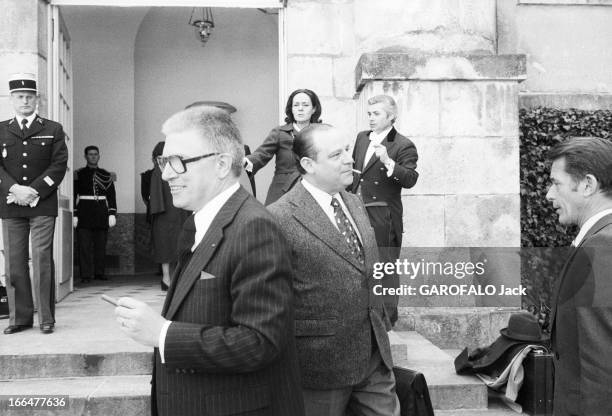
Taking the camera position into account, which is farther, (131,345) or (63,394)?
(131,345)

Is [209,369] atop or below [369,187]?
below

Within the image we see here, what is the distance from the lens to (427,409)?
3246mm

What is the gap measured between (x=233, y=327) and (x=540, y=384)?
11.6 feet

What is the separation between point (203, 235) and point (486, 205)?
17.6ft

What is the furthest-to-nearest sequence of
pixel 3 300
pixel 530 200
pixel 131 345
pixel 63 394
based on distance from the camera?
pixel 530 200 < pixel 3 300 < pixel 131 345 < pixel 63 394

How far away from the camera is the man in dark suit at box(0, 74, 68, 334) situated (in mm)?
6047

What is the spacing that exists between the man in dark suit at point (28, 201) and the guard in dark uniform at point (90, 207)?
451cm

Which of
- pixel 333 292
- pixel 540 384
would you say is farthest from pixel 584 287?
pixel 540 384

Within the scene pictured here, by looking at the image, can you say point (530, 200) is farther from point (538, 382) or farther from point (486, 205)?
point (538, 382)

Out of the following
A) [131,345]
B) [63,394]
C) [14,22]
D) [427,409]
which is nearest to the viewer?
[427,409]

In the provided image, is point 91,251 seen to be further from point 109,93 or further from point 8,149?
point 8,149

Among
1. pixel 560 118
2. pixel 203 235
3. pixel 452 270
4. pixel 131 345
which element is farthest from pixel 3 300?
pixel 560 118

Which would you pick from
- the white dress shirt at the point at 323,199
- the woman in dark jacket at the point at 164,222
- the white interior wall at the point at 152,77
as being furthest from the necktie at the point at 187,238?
the white interior wall at the point at 152,77

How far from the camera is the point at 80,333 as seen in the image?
5.96m
